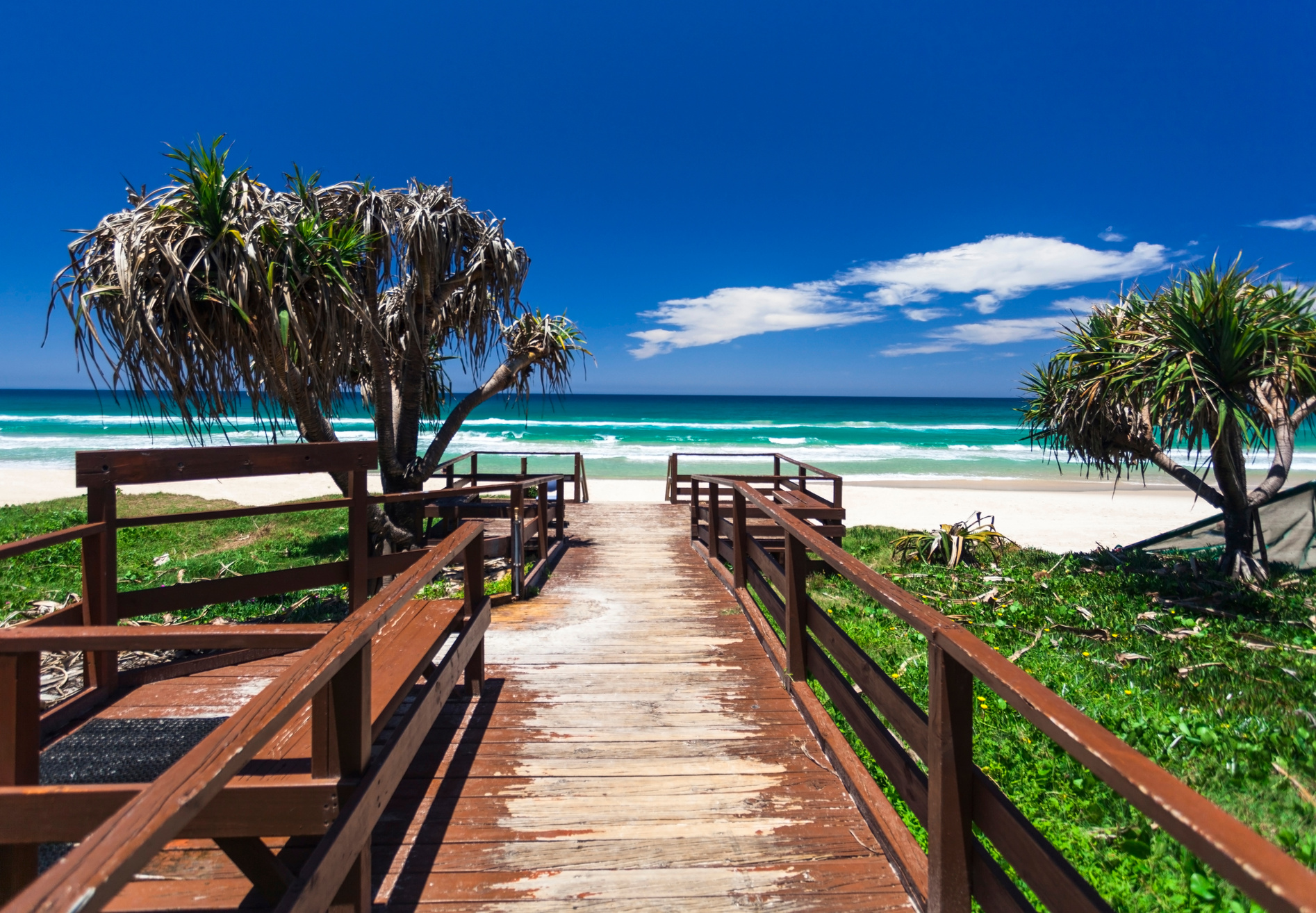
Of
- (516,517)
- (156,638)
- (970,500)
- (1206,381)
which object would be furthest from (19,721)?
(970,500)

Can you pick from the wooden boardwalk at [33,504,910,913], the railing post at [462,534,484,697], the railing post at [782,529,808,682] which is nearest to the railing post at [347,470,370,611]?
the wooden boardwalk at [33,504,910,913]

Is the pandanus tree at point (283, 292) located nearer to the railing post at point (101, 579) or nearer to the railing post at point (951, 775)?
the railing post at point (101, 579)

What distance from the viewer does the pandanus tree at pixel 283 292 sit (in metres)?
4.95

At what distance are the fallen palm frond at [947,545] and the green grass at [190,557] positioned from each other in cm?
574

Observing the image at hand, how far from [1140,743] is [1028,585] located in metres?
3.96

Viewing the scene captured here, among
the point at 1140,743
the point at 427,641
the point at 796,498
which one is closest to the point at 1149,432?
the point at 796,498

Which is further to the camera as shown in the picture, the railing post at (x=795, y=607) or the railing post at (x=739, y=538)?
the railing post at (x=739, y=538)

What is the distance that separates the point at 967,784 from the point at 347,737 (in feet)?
5.81

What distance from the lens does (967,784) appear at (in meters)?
1.73

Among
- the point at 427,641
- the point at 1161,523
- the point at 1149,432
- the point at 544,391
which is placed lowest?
the point at 1161,523

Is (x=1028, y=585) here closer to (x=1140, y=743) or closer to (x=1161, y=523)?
(x=1140, y=743)

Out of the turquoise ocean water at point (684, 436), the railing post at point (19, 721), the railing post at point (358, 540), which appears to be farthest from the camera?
the turquoise ocean water at point (684, 436)

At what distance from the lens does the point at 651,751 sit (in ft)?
9.43

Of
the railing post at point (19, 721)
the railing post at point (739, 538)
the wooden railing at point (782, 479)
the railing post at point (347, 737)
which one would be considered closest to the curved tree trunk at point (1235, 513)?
the wooden railing at point (782, 479)
